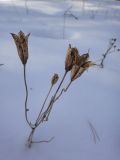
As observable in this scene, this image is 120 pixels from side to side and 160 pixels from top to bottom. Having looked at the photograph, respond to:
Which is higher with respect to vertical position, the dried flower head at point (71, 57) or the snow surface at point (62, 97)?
the dried flower head at point (71, 57)

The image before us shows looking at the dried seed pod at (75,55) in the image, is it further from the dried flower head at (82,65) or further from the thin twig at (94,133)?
the thin twig at (94,133)

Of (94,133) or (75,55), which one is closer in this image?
(75,55)

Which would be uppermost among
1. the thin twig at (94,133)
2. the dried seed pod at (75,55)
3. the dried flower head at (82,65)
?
the dried seed pod at (75,55)

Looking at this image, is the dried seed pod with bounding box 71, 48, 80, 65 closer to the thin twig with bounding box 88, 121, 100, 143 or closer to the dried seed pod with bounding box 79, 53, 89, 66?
the dried seed pod with bounding box 79, 53, 89, 66

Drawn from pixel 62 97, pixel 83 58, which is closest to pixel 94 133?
pixel 62 97

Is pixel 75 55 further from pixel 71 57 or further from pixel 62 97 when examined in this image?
pixel 62 97

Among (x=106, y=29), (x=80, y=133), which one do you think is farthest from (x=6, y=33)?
(x=80, y=133)

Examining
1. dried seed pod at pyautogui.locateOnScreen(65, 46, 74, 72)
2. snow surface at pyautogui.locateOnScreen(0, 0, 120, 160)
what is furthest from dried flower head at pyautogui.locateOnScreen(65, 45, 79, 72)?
snow surface at pyautogui.locateOnScreen(0, 0, 120, 160)

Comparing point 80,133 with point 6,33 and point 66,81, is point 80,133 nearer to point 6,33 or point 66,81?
point 66,81

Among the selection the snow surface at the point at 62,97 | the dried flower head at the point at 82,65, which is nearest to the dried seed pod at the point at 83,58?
the dried flower head at the point at 82,65
